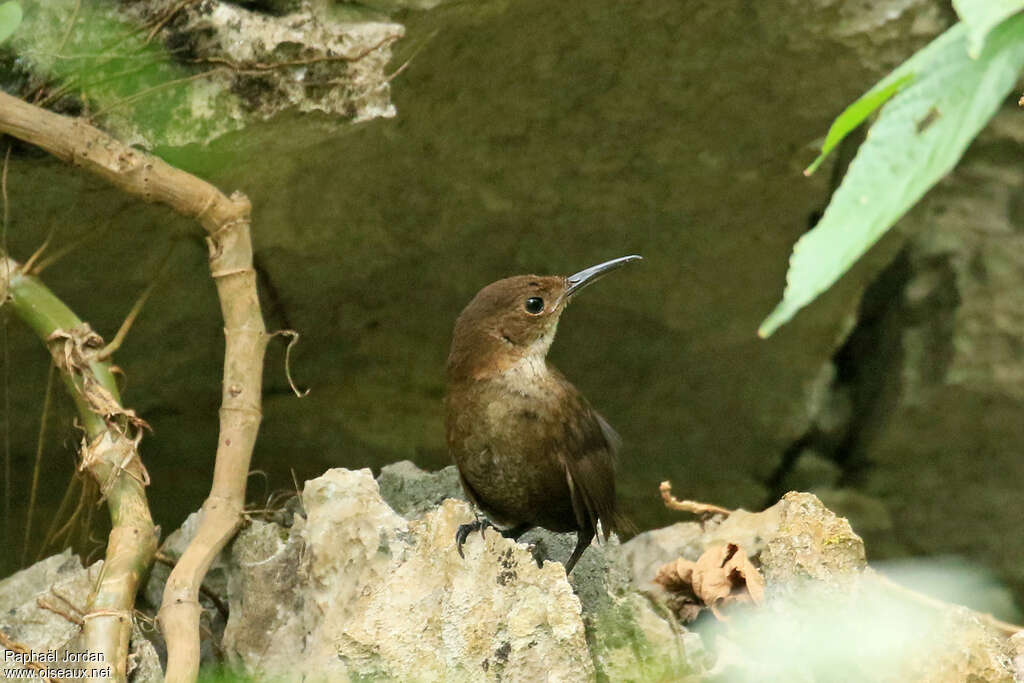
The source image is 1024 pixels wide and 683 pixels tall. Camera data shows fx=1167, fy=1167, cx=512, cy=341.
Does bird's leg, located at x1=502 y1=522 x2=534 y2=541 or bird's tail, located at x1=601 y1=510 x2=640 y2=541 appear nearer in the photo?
bird's tail, located at x1=601 y1=510 x2=640 y2=541

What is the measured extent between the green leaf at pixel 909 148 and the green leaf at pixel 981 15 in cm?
2

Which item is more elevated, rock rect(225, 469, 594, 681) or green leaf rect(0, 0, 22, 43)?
green leaf rect(0, 0, 22, 43)

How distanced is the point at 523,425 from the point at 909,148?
7.98ft

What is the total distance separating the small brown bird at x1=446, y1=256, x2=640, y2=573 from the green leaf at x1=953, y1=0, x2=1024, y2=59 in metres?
2.38

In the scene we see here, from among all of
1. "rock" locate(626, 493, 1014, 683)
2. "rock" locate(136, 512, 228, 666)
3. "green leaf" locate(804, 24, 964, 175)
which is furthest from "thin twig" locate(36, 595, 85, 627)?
"green leaf" locate(804, 24, 964, 175)

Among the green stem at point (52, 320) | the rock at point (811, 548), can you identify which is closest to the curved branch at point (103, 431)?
the green stem at point (52, 320)

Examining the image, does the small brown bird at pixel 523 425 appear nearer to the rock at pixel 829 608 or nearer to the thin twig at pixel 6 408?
the rock at pixel 829 608

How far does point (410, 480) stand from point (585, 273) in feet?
2.57

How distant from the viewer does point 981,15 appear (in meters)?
0.63

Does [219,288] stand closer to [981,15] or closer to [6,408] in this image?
[6,408]

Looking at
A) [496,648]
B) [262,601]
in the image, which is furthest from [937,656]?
[262,601]

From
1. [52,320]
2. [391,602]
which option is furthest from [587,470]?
[52,320]

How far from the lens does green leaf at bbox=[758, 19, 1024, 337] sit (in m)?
0.63

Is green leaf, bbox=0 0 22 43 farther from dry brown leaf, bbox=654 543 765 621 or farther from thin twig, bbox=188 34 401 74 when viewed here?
dry brown leaf, bbox=654 543 765 621
